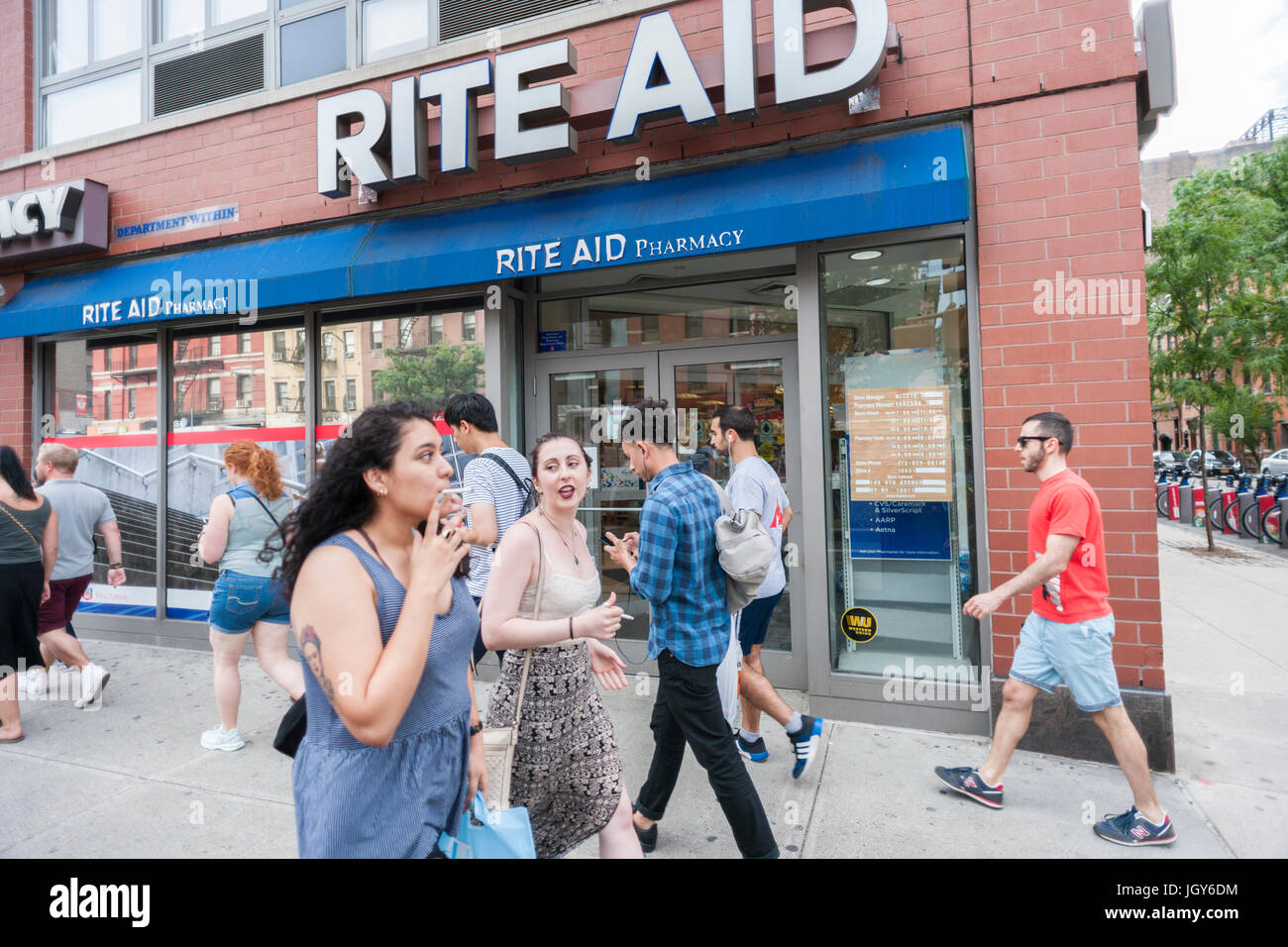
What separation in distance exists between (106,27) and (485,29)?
4.96 metres

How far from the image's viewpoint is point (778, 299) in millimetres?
5613

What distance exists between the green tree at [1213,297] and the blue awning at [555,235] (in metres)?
10.0

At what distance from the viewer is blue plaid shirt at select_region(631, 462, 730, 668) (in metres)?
2.79

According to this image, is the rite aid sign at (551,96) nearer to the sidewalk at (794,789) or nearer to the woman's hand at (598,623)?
the woman's hand at (598,623)

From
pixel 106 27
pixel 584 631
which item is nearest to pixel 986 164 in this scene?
pixel 584 631

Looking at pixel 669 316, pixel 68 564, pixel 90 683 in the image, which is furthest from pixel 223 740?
pixel 669 316

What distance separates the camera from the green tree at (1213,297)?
38.3 feet

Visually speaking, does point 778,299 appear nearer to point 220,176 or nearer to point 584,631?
point 584,631

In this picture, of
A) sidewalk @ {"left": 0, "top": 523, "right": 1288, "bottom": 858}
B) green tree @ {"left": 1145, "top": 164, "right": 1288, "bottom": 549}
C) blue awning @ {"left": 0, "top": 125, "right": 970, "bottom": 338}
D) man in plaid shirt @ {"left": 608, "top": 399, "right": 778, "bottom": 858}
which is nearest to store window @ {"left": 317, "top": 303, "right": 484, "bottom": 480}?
blue awning @ {"left": 0, "top": 125, "right": 970, "bottom": 338}

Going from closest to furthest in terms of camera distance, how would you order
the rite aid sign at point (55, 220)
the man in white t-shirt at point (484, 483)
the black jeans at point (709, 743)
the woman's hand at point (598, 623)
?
the woman's hand at point (598, 623) < the black jeans at point (709, 743) < the man in white t-shirt at point (484, 483) < the rite aid sign at point (55, 220)

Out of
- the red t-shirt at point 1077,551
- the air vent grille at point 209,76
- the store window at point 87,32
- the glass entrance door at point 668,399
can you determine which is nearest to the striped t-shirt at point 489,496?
the glass entrance door at point 668,399

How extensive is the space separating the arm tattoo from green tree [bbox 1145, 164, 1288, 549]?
1428 cm

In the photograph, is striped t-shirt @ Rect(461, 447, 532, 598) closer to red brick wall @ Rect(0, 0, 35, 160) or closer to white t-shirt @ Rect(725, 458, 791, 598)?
white t-shirt @ Rect(725, 458, 791, 598)

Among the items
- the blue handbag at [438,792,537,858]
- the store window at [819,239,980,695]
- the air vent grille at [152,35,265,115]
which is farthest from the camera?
the air vent grille at [152,35,265,115]
